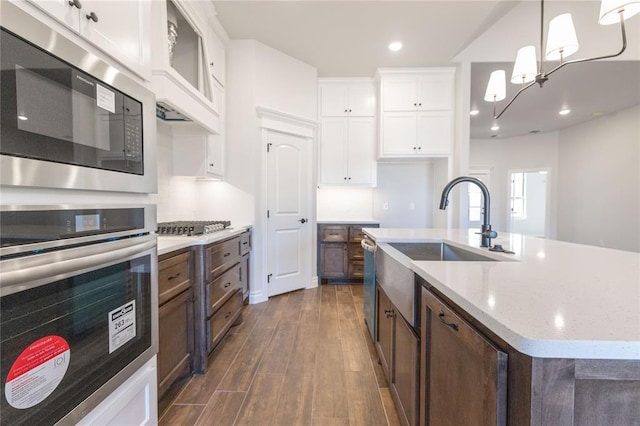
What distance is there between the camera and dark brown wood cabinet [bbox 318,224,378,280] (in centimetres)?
376

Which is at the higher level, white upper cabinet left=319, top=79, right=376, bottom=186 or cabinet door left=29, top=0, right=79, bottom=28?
white upper cabinet left=319, top=79, right=376, bottom=186

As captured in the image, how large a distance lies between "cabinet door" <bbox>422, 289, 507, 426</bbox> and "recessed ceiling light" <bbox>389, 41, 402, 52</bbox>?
3083mm

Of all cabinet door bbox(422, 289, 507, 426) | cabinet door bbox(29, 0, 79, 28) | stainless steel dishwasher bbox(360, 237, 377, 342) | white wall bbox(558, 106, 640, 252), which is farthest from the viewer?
white wall bbox(558, 106, 640, 252)

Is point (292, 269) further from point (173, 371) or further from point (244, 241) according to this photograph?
point (173, 371)

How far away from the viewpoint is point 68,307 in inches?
29.1

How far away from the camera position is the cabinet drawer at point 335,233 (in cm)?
376

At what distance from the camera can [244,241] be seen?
274cm

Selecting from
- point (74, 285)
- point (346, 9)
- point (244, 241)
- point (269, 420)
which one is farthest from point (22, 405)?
point (346, 9)

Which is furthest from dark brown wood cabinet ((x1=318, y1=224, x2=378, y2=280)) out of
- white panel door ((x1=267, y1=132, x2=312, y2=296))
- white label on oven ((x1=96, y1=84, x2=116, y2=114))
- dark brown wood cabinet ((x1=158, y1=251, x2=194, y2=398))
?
white label on oven ((x1=96, y1=84, x2=116, y2=114))

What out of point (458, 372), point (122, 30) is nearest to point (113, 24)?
point (122, 30)

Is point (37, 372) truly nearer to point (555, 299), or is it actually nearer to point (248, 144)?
point (555, 299)

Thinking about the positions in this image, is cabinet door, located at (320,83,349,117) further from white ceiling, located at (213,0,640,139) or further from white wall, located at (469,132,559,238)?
white wall, located at (469,132,559,238)

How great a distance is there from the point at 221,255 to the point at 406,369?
146 cm

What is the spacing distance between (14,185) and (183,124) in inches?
74.6
